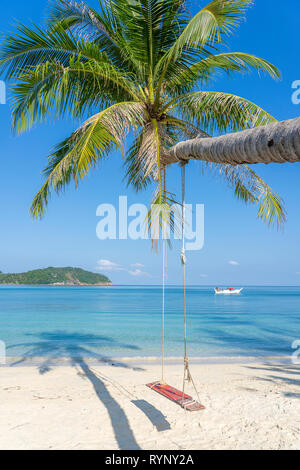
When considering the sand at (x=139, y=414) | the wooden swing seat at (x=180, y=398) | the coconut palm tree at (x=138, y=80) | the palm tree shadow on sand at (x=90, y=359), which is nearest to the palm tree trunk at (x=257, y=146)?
the coconut palm tree at (x=138, y=80)

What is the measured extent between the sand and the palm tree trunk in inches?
121

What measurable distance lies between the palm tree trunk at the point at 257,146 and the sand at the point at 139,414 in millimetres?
3083

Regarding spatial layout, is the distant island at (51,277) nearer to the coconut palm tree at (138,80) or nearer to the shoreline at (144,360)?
the shoreline at (144,360)

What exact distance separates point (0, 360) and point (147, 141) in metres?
7.97

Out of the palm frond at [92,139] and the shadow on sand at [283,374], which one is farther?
the shadow on sand at [283,374]

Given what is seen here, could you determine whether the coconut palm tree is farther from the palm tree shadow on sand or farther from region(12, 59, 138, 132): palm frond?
the palm tree shadow on sand

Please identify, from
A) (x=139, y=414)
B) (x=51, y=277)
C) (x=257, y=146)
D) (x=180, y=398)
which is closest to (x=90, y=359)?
(x=139, y=414)

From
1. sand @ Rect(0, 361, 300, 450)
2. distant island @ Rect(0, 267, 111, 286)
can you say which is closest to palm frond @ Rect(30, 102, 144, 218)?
sand @ Rect(0, 361, 300, 450)

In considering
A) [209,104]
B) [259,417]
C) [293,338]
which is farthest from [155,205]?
[293,338]

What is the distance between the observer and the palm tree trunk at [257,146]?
7.54ft

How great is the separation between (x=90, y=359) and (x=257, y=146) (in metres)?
8.75

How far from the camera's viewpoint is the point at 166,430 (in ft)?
13.7
